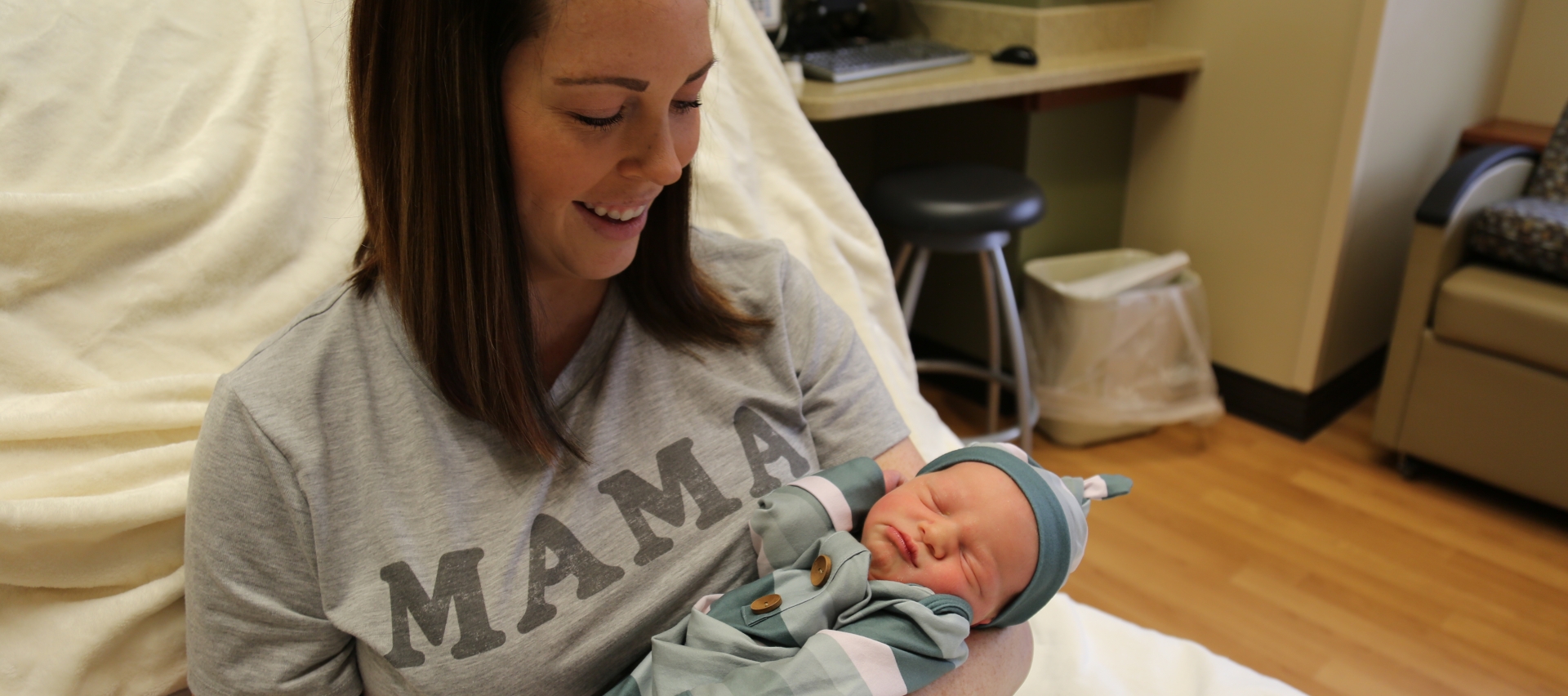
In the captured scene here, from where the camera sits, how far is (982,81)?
87.6 inches

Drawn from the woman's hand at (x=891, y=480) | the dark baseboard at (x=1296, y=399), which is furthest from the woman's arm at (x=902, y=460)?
the dark baseboard at (x=1296, y=399)

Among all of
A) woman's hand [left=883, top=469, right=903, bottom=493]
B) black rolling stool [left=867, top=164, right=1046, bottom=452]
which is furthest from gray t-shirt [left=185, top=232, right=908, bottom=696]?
black rolling stool [left=867, top=164, right=1046, bottom=452]

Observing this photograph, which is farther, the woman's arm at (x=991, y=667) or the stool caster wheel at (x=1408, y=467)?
the stool caster wheel at (x=1408, y=467)

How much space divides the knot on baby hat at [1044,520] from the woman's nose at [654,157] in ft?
1.53

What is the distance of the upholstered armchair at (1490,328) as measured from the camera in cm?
221

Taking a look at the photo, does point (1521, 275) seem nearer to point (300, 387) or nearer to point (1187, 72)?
point (1187, 72)

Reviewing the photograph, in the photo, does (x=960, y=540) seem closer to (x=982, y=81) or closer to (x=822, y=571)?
(x=822, y=571)

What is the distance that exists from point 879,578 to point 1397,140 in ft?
7.15

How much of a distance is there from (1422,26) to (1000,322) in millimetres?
1216

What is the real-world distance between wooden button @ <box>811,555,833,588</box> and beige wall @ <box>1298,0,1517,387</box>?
6.63ft

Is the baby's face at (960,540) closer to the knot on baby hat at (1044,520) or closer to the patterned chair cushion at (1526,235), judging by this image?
the knot on baby hat at (1044,520)

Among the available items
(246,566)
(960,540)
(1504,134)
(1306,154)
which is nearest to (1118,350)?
(1306,154)

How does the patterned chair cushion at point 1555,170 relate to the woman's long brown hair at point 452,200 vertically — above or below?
below

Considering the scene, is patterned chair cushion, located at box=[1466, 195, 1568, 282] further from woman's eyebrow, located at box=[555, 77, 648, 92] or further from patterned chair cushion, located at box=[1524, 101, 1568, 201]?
A: woman's eyebrow, located at box=[555, 77, 648, 92]
